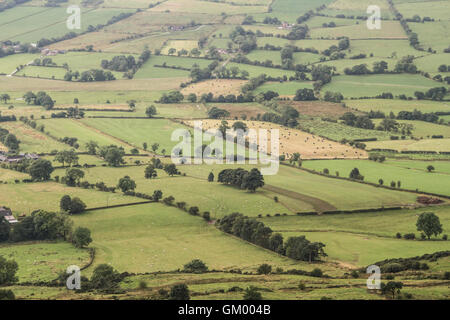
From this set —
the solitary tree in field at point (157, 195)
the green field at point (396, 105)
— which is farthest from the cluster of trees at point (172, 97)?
the solitary tree in field at point (157, 195)

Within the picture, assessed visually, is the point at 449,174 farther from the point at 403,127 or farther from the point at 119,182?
the point at 119,182

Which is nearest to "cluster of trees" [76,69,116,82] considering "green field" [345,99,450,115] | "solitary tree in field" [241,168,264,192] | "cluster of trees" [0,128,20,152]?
"cluster of trees" [0,128,20,152]

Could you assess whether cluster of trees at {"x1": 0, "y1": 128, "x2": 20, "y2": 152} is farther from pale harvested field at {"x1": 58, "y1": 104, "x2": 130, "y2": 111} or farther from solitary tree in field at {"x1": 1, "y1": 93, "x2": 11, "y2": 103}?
solitary tree in field at {"x1": 1, "y1": 93, "x2": 11, "y2": 103}

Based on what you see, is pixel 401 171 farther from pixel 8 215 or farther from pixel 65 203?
pixel 8 215

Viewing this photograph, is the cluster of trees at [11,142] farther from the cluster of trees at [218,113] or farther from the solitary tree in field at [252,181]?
the solitary tree in field at [252,181]

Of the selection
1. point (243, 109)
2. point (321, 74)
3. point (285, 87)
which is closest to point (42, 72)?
point (243, 109)

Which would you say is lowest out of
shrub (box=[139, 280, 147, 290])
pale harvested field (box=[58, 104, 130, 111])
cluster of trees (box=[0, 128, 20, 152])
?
shrub (box=[139, 280, 147, 290])

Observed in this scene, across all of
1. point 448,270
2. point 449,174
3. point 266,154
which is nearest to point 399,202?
point 449,174
